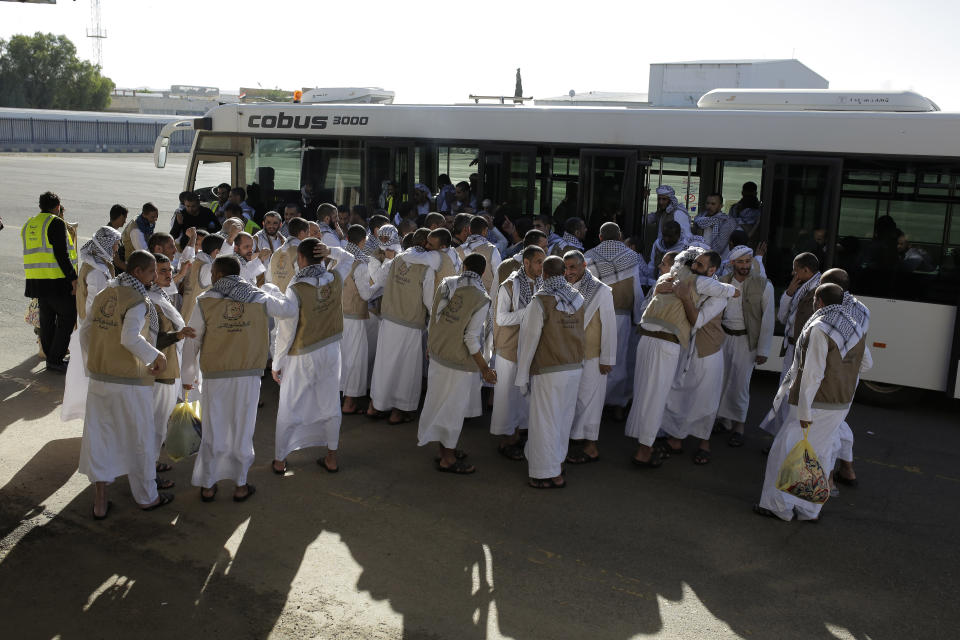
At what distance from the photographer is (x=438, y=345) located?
6820mm

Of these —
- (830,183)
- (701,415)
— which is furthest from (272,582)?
(830,183)

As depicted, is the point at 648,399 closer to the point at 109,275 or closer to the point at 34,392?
the point at 109,275

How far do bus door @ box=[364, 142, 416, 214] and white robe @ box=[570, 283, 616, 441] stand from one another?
5476 millimetres

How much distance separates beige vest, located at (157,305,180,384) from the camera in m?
6.05

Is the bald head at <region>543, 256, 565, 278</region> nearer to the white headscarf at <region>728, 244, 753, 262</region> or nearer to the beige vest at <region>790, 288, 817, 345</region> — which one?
the white headscarf at <region>728, 244, 753, 262</region>

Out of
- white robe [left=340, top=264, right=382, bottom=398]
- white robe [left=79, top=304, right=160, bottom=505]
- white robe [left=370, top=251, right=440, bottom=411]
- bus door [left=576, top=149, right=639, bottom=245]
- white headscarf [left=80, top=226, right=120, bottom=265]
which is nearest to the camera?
white robe [left=79, top=304, right=160, bottom=505]

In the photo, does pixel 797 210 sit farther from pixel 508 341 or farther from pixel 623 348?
pixel 508 341

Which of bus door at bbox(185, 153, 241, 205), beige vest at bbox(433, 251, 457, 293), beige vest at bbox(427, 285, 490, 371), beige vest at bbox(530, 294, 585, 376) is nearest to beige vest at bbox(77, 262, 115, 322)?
beige vest at bbox(433, 251, 457, 293)

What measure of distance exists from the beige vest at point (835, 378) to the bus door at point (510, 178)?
213 inches

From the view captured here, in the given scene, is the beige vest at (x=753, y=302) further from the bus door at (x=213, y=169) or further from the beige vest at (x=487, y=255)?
the bus door at (x=213, y=169)

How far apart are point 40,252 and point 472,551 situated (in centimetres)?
605

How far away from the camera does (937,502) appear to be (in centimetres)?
668

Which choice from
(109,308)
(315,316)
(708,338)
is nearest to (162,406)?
(109,308)

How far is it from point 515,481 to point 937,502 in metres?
A: 3.15
